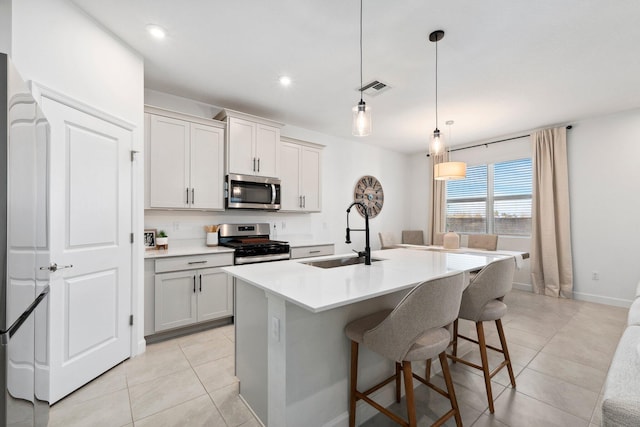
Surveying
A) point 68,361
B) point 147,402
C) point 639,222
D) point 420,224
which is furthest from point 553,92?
point 68,361

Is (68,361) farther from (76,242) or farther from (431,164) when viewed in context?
(431,164)

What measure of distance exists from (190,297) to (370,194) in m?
3.85

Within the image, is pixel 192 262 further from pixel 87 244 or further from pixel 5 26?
pixel 5 26

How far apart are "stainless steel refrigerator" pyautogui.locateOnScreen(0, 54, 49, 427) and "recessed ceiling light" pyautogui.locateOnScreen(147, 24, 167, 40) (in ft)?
4.21

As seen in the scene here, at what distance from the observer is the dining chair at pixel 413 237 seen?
587cm

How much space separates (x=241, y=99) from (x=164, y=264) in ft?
7.07

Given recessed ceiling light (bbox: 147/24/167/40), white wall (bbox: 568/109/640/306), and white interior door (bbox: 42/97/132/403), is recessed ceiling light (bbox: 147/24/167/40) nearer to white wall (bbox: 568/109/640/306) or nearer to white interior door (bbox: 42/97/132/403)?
white interior door (bbox: 42/97/132/403)

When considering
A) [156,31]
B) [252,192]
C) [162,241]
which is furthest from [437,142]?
[162,241]

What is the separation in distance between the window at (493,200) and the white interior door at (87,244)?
5.49 metres

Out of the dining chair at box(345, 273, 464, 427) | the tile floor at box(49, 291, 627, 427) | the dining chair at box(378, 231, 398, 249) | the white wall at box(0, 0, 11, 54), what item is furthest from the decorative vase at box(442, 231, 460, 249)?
the white wall at box(0, 0, 11, 54)

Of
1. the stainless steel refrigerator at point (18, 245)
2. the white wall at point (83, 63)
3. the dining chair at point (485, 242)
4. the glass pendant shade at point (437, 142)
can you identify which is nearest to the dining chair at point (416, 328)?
the stainless steel refrigerator at point (18, 245)

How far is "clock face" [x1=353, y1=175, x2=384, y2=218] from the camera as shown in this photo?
5.42 metres

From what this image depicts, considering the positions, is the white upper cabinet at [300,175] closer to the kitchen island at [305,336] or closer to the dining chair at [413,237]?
the kitchen island at [305,336]

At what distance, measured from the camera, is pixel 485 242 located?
438 cm
